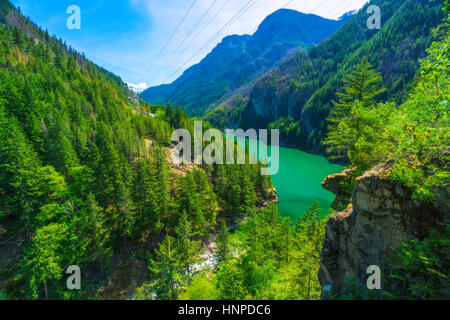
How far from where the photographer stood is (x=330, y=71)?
128m

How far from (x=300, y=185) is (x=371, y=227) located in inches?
1779

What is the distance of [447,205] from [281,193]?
40.7 m

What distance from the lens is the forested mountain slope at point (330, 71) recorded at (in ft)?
288

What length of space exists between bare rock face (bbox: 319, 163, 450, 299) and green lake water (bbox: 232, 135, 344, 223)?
85.7 ft

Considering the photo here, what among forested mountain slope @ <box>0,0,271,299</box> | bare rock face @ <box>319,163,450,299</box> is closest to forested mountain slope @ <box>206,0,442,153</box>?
forested mountain slope @ <box>0,0,271,299</box>

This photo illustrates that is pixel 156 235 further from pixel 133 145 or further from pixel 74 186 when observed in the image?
pixel 133 145

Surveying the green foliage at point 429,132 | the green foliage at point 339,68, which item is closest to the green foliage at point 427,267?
the green foliage at point 429,132

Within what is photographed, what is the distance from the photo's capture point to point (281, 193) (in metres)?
44.5

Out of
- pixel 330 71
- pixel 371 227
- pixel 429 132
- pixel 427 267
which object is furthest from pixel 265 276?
pixel 330 71

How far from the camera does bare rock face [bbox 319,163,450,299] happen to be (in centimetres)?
557

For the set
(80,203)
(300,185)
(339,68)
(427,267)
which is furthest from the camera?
(339,68)

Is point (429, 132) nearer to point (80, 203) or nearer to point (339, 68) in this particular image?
point (80, 203)

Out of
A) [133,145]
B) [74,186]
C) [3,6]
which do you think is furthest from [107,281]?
[3,6]
